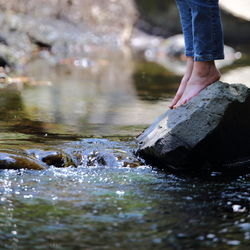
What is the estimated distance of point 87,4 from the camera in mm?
15133

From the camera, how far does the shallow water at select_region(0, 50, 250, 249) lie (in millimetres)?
2445

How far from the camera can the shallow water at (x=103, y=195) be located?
2445mm

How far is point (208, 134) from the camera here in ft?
11.3

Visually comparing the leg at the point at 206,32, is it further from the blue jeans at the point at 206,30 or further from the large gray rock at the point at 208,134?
the large gray rock at the point at 208,134

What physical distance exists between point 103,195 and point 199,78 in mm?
1115

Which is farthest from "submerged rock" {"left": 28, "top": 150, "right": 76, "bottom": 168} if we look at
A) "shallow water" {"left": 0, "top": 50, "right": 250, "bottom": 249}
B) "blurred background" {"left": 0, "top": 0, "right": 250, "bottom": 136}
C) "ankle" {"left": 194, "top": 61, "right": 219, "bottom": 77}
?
"ankle" {"left": 194, "top": 61, "right": 219, "bottom": 77}

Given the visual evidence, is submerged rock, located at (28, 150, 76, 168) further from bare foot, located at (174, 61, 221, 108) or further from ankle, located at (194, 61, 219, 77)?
ankle, located at (194, 61, 219, 77)

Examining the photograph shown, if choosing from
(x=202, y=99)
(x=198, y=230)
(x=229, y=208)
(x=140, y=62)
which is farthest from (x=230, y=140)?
(x=140, y=62)

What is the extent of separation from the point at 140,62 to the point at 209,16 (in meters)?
7.12

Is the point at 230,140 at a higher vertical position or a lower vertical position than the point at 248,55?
lower

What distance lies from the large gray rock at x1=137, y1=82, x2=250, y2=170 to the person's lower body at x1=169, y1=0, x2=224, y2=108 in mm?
90

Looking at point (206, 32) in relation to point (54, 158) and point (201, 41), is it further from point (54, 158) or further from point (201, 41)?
point (54, 158)

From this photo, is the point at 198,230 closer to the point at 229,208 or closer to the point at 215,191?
the point at 229,208

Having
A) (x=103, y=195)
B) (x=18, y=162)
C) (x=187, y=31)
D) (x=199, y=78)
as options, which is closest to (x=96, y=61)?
(x=187, y=31)
